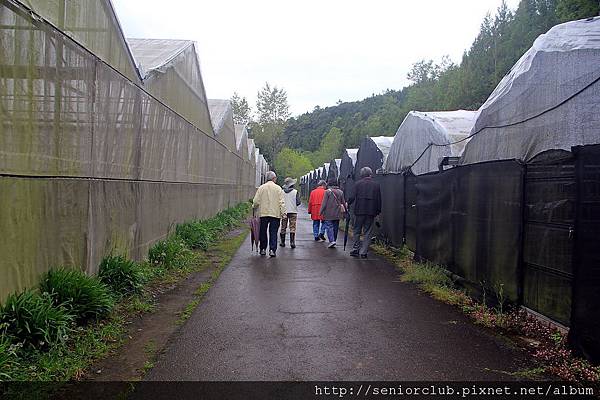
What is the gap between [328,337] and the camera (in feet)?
18.8

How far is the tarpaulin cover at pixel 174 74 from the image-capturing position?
34.6ft

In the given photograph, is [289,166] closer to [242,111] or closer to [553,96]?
[242,111]

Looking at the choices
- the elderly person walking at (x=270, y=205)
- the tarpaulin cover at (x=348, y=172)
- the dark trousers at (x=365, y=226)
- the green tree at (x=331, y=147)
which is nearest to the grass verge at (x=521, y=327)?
the dark trousers at (x=365, y=226)

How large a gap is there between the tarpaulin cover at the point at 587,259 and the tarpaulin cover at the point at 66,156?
4945mm

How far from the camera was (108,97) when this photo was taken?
7.27 m

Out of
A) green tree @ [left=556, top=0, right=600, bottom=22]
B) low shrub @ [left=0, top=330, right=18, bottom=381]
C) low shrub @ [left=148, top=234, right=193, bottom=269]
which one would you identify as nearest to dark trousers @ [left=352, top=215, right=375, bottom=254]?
low shrub @ [left=148, top=234, right=193, bottom=269]

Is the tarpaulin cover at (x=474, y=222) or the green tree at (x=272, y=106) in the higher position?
the green tree at (x=272, y=106)

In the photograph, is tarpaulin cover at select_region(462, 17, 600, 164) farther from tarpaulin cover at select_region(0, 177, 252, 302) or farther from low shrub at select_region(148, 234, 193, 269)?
low shrub at select_region(148, 234, 193, 269)

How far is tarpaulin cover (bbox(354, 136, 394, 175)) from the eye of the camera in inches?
688

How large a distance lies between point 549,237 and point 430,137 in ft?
19.4

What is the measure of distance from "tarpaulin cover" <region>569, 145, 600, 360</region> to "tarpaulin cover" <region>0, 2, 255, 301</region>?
4945 mm

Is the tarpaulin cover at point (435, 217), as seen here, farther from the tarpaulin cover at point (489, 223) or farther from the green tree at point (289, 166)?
the green tree at point (289, 166)

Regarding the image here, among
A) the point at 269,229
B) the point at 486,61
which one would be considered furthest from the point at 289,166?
the point at 269,229

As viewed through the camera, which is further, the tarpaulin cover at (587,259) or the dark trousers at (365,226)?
the dark trousers at (365,226)
